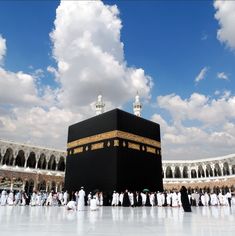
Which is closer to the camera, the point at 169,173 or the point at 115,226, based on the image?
the point at 115,226

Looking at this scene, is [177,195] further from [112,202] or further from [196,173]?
[196,173]

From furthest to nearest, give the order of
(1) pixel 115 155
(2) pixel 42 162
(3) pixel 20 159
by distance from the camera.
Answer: (2) pixel 42 162 < (3) pixel 20 159 < (1) pixel 115 155

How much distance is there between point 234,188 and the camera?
95.0 feet

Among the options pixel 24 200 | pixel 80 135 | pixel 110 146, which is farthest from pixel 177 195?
pixel 24 200

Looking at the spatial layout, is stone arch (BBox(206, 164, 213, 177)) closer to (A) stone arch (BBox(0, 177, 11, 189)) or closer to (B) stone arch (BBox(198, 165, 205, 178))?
(B) stone arch (BBox(198, 165, 205, 178))

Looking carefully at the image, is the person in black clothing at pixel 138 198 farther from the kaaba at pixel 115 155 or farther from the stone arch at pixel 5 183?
the stone arch at pixel 5 183

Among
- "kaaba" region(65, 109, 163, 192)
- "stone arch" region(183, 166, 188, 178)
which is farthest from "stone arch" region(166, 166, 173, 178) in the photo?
"kaaba" region(65, 109, 163, 192)

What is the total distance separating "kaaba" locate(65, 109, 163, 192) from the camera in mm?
12766

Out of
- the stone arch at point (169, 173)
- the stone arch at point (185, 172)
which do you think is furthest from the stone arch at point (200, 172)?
the stone arch at point (169, 173)

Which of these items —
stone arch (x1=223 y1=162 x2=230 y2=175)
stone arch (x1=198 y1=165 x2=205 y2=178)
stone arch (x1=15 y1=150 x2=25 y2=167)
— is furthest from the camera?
stone arch (x1=198 y1=165 x2=205 y2=178)

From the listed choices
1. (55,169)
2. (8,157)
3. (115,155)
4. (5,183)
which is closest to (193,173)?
(55,169)

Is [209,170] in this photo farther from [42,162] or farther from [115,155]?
[115,155]

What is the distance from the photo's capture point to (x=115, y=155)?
12820 mm

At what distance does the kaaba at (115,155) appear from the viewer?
41.9 ft
